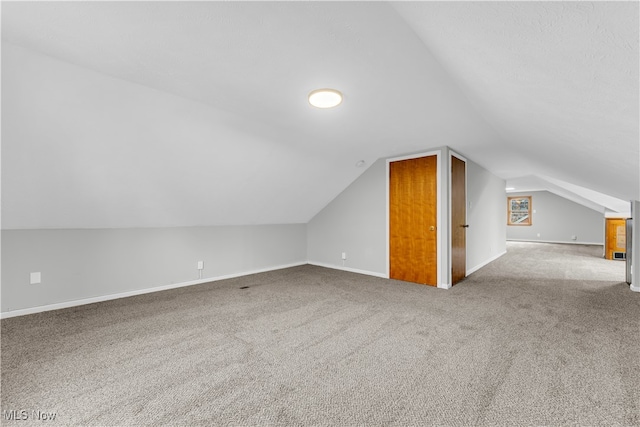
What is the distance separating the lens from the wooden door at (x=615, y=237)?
20.6ft

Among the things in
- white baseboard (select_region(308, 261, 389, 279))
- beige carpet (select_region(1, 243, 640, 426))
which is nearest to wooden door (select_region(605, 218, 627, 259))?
beige carpet (select_region(1, 243, 640, 426))

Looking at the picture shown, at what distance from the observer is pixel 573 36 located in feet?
2.84

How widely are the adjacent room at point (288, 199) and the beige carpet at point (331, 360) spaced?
0.02 metres

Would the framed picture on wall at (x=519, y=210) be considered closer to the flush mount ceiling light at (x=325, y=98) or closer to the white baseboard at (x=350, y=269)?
the white baseboard at (x=350, y=269)

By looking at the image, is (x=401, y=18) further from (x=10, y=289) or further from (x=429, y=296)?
(x=10, y=289)

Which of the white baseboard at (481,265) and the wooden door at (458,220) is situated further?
the white baseboard at (481,265)

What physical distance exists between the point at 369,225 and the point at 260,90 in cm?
325

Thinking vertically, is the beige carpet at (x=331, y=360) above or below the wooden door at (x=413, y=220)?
below

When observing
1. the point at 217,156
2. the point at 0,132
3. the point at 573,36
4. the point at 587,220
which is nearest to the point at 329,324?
the point at 217,156

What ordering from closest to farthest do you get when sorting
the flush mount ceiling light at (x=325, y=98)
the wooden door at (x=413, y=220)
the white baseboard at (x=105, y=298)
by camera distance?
1. the flush mount ceiling light at (x=325, y=98)
2. the white baseboard at (x=105, y=298)
3. the wooden door at (x=413, y=220)

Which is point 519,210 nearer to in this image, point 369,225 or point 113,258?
point 369,225

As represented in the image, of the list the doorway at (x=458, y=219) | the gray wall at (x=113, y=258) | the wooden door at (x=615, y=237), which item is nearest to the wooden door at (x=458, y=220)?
the doorway at (x=458, y=219)

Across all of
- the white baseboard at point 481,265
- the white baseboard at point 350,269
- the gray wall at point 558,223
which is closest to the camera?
the white baseboard at point 350,269

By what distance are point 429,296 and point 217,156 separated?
10.7 ft
